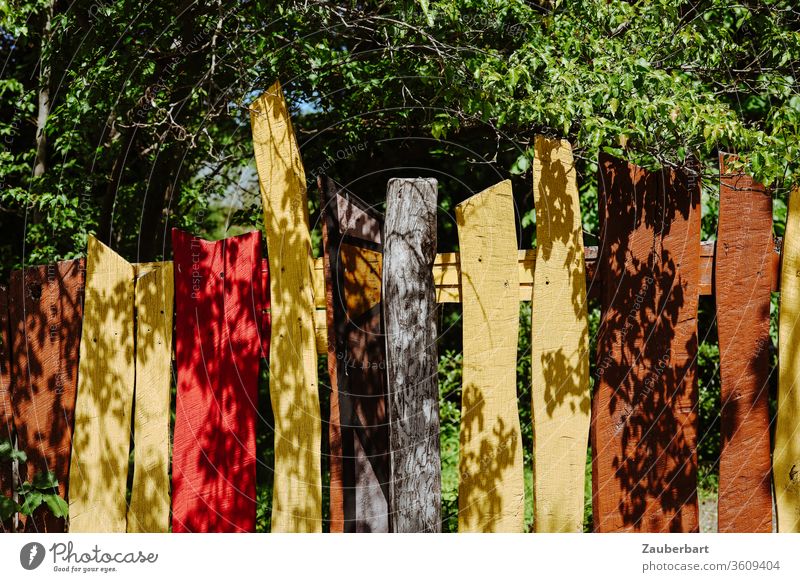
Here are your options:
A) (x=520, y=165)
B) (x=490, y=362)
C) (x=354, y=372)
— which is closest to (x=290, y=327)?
(x=354, y=372)

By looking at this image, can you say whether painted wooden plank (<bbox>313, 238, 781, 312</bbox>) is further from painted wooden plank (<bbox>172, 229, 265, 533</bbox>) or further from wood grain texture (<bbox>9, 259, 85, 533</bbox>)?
wood grain texture (<bbox>9, 259, 85, 533</bbox>)

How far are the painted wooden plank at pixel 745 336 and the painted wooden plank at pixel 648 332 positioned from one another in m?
0.15

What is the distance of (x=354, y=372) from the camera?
3.15m

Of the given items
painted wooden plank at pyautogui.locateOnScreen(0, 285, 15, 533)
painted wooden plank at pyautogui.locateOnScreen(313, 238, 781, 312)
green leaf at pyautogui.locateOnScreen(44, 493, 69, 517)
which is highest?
painted wooden plank at pyautogui.locateOnScreen(313, 238, 781, 312)

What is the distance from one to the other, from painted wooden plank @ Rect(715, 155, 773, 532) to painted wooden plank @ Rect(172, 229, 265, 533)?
215 cm

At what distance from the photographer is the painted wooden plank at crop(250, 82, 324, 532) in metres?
3.15

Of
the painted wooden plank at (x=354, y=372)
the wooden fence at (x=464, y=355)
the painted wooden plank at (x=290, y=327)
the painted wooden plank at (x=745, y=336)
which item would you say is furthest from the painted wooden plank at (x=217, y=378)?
the painted wooden plank at (x=745, y=336)

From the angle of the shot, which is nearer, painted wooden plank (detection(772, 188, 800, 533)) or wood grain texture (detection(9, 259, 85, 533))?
painted wooden plank (detection(772, 188, 800, 533))

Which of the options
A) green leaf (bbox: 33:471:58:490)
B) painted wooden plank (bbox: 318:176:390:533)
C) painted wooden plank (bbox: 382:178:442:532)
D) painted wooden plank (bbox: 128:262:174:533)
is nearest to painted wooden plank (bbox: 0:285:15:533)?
green leaf (bbox: 33:471:58:490)

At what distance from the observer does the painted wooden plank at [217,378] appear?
3.21 m

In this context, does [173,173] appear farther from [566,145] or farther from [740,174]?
[740,174]

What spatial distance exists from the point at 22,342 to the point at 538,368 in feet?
8.25

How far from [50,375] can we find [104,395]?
306 mm

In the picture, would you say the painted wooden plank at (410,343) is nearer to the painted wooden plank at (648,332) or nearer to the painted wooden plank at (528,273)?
the painted wooden plank at (528,273)
